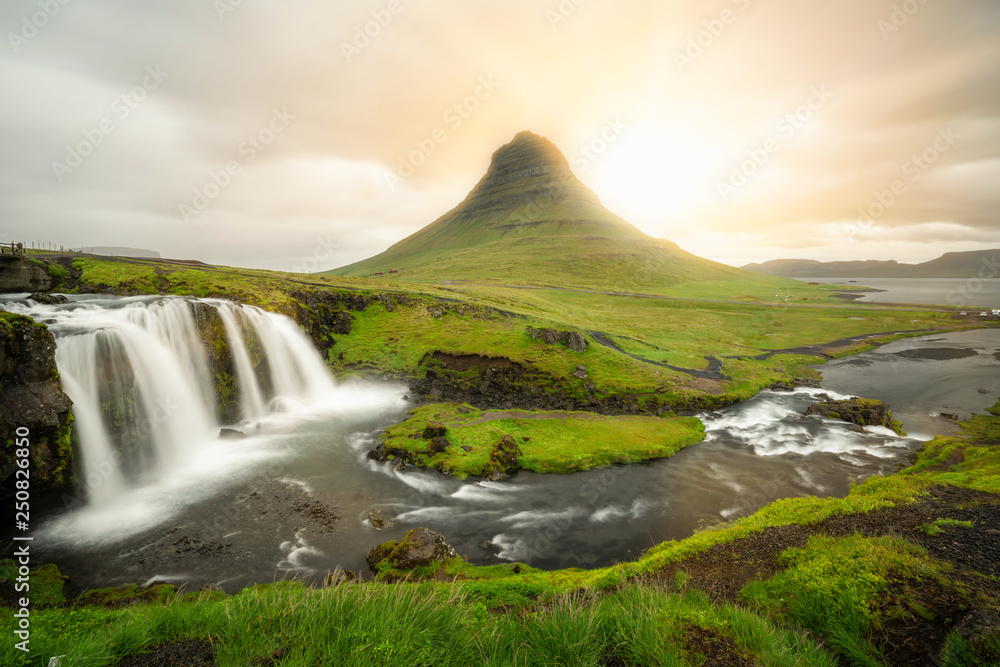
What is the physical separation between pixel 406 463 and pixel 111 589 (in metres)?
13.1

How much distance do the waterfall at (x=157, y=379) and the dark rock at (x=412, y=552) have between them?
601 inches

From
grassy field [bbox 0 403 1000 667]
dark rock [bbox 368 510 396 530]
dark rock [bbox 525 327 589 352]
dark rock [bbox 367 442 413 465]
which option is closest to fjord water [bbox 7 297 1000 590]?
dark rock [bbox 368 510 396 530]

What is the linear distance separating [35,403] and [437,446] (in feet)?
64.8

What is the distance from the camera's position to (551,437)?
27.5 meters

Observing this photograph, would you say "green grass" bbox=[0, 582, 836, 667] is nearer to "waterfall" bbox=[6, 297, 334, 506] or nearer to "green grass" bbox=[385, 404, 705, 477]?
"green grass" bbox=[385, 404, 705, 477]

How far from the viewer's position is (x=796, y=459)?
25094mm

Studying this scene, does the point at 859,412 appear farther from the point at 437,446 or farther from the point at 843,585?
the point at 437,446

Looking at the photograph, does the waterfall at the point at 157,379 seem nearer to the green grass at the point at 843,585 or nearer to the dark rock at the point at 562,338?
the dark rock at the point at 562,338

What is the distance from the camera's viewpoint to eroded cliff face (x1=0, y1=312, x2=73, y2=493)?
677 inches

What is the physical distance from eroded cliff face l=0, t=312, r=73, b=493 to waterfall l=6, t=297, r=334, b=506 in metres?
1.12

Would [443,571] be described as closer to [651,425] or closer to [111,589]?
[111,589]

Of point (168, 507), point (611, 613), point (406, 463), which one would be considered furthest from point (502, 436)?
point (611, 613)

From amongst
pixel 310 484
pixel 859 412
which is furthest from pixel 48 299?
pixel 859 412

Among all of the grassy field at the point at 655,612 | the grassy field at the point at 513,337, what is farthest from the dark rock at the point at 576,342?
the grassy field at the point at 655,612
